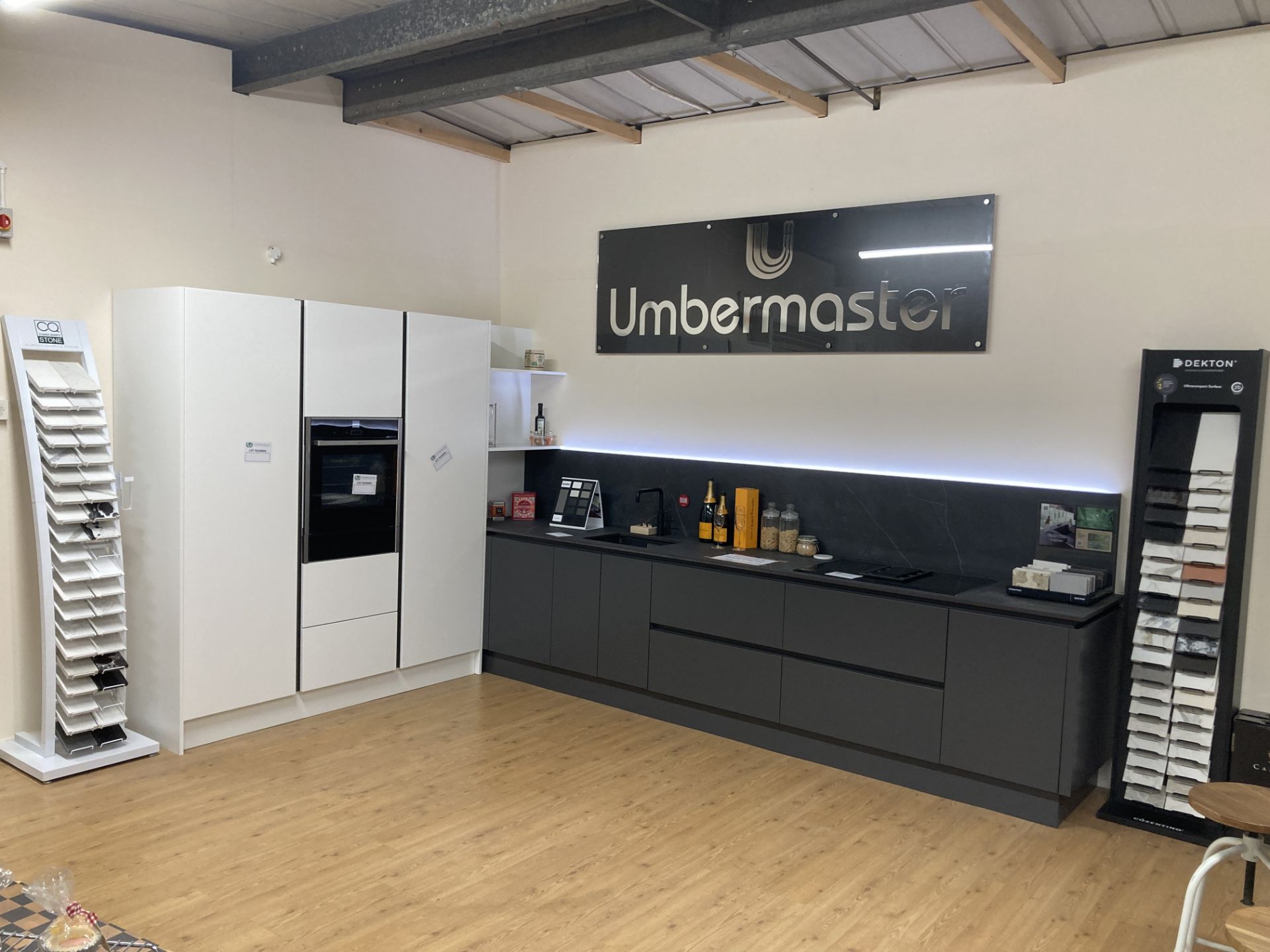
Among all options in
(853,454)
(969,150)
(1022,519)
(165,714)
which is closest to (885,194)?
(969,150)

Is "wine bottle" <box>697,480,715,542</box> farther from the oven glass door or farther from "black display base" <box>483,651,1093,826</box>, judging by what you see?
the oven glass door

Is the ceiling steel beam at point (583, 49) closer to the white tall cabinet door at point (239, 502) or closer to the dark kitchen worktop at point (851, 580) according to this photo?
the white tall cabinet door at point (239, 502)

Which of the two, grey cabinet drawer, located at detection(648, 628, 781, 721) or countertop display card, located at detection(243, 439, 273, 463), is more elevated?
countertop display card, located at detection(243, 439, 273, 463)

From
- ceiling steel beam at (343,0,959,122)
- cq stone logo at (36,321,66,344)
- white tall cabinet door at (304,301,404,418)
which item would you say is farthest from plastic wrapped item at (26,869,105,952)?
ceiling steel beam at (343,0,959,122)

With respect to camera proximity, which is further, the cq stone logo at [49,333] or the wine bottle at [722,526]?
the wine bottle at [722,526]

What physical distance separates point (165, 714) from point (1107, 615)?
4.02 m

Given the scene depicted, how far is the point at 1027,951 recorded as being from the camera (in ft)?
Answer: 9.78

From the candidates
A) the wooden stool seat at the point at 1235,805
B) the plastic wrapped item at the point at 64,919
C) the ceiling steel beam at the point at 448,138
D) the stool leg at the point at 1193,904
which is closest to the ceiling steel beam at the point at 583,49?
the ceiling steel beam at the point at 448,138

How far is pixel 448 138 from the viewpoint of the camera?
19.1 feet

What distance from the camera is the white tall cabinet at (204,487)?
4.22 metres

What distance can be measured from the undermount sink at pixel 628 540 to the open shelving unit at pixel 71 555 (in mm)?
2269

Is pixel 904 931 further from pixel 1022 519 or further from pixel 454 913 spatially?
pixel 1022 519

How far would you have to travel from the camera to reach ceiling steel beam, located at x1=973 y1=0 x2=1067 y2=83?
351 cm

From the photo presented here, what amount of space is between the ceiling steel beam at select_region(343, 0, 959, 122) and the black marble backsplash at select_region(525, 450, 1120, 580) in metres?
2.10
